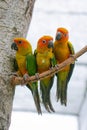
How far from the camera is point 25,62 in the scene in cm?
165

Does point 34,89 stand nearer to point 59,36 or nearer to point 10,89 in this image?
point 10,89

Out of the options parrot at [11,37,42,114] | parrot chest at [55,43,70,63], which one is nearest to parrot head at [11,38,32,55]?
parrot at [11,37,42,114]

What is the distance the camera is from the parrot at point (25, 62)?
1.61 m

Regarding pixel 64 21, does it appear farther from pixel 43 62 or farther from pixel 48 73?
pixel 48 73

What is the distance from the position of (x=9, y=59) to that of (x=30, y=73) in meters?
0.12

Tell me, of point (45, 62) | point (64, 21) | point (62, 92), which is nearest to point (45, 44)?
point (45, 62)

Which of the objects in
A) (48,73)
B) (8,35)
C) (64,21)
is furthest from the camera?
(64,21)

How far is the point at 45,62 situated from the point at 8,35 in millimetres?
186

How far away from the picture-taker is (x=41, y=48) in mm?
1714

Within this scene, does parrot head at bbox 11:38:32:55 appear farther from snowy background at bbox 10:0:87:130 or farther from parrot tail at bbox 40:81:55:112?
snowy background at bbox 10:0:87:130

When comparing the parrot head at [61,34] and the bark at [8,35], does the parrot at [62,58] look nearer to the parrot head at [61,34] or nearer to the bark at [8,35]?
the parrot head at [61,34]

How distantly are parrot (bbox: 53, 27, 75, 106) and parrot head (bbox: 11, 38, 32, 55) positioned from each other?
0.40 feet

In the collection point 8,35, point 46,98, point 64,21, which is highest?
point 64,21

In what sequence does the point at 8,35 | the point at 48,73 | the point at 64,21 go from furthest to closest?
the point at 64,21 → the point at 8,35 → the point at 48,73
